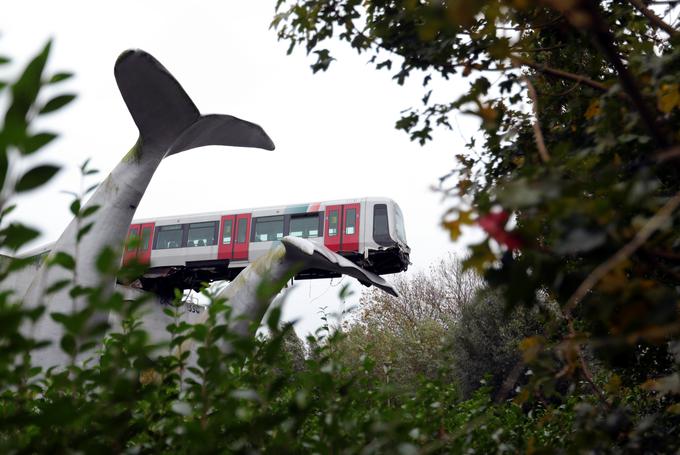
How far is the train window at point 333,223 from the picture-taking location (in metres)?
16.4

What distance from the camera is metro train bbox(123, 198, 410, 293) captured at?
1623 centimetres

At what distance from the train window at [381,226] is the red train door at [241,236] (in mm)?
3981

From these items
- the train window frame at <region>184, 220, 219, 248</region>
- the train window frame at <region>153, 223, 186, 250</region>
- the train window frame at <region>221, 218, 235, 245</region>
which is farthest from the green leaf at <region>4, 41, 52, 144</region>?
the train window frame at <region>153, 223, 186, 250</region>

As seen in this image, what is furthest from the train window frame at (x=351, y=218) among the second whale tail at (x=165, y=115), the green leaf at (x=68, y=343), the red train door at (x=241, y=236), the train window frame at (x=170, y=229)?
the green leaf at (x=68, y=343)

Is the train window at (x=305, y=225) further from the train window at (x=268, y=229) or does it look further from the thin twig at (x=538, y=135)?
the thin twig at (x=538, y=135)

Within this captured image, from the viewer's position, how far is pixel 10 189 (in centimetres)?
78

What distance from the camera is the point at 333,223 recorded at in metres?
16.5

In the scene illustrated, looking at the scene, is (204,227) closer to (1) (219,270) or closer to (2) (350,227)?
(1) (219,270)

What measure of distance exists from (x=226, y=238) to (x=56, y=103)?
1686 centimetres

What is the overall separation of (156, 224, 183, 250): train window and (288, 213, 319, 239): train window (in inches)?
149

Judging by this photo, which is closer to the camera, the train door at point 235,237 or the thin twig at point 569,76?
the thin twig at point 569,76

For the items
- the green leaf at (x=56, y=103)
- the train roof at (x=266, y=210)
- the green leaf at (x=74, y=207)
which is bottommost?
the green leaf at (x=56, y=103)

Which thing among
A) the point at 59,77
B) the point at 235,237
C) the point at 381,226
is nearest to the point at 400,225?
the point at 381,226

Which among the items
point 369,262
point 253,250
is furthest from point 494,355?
point 253,250
